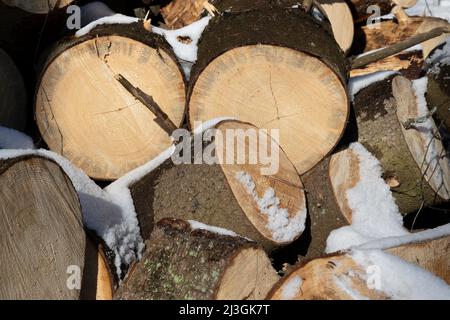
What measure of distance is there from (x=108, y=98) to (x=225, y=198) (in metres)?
0.82

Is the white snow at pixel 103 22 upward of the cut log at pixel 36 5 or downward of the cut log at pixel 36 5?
downward

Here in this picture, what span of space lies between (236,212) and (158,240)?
0.53 meters

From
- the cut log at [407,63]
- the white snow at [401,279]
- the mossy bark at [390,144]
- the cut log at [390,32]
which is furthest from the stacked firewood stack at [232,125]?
the cut log at [390,32]

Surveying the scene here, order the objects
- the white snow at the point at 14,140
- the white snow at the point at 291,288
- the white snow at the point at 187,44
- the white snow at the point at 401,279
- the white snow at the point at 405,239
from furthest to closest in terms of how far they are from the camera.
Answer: the white snow at the point at 187,44 < the white snow at the point at 14,140 < the white snow at the point at 405,239 < the white snow at the point at 291,288 < the white snow at the point at 401,279

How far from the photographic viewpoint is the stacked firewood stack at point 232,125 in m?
2.75

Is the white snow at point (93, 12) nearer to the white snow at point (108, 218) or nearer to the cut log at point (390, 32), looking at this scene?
the white snow at point (108, 218)

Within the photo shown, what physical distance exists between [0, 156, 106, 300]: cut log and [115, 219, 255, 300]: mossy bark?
200 mm

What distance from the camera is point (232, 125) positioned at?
2.93m

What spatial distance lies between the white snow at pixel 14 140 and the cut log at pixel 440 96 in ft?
7.43

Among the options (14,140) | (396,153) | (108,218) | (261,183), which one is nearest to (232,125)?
(261,183)

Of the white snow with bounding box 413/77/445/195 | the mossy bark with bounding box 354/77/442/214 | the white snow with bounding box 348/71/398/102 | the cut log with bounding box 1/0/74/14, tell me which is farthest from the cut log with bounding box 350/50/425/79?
the cut log with bounding box 1/0/74/14

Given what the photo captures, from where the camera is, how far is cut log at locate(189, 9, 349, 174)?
3.01m

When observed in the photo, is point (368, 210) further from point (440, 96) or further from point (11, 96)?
point (11, 96)

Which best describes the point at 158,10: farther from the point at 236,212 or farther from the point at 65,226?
the point at 65,226
